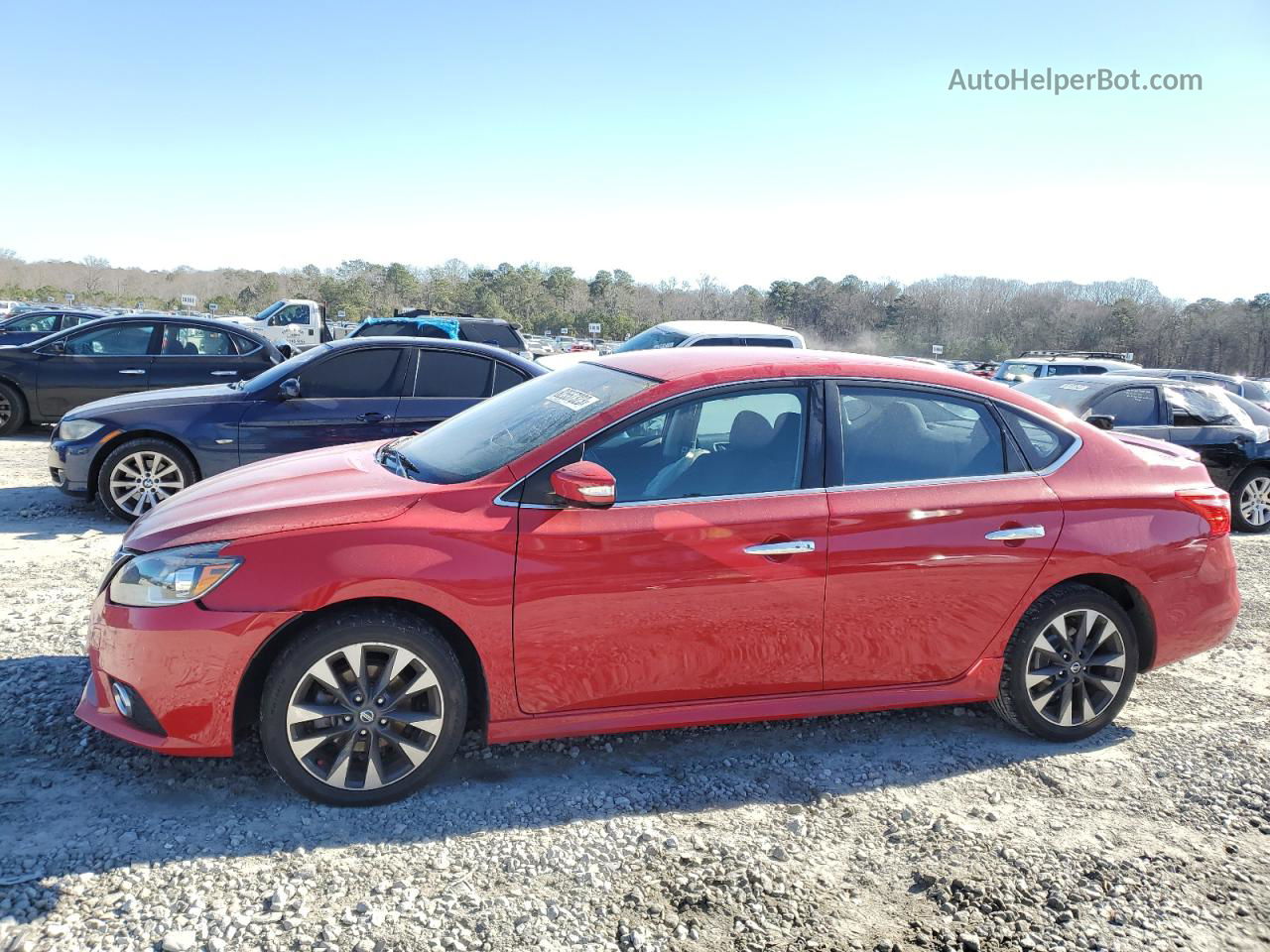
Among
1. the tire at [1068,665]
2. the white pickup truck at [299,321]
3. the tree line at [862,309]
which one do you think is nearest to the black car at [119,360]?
the tire at [1068,665]

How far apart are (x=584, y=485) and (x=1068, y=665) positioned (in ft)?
7.64

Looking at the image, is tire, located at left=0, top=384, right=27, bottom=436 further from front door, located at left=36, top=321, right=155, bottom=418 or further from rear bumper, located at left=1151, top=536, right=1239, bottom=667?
rear bumper, located at left=1151, top=536, right=1239, bottom=667

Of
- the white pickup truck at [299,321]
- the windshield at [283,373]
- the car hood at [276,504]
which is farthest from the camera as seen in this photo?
the white pickup truck at [299,321]

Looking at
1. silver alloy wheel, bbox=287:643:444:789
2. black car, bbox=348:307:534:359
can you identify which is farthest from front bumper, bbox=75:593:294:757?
black car, bbox=348:307:534:359

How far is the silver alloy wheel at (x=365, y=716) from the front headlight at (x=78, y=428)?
5180mm

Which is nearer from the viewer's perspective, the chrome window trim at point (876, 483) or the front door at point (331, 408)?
the chrome window trim at point (876, 483)

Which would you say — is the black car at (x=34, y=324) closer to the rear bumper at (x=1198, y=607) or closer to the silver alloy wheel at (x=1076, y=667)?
the silver alloy wheel at (x=1076, y=667)

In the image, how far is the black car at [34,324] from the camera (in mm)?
17953

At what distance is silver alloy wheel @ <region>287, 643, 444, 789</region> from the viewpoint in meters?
3.21

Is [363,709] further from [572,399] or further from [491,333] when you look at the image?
[491,333]

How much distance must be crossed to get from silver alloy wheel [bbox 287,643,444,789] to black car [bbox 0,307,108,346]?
17.6 metres

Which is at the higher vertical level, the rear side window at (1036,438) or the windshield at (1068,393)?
the windshield at (1068,393)

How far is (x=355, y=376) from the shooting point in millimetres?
7625

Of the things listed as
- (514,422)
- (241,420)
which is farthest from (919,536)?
(241,420)
